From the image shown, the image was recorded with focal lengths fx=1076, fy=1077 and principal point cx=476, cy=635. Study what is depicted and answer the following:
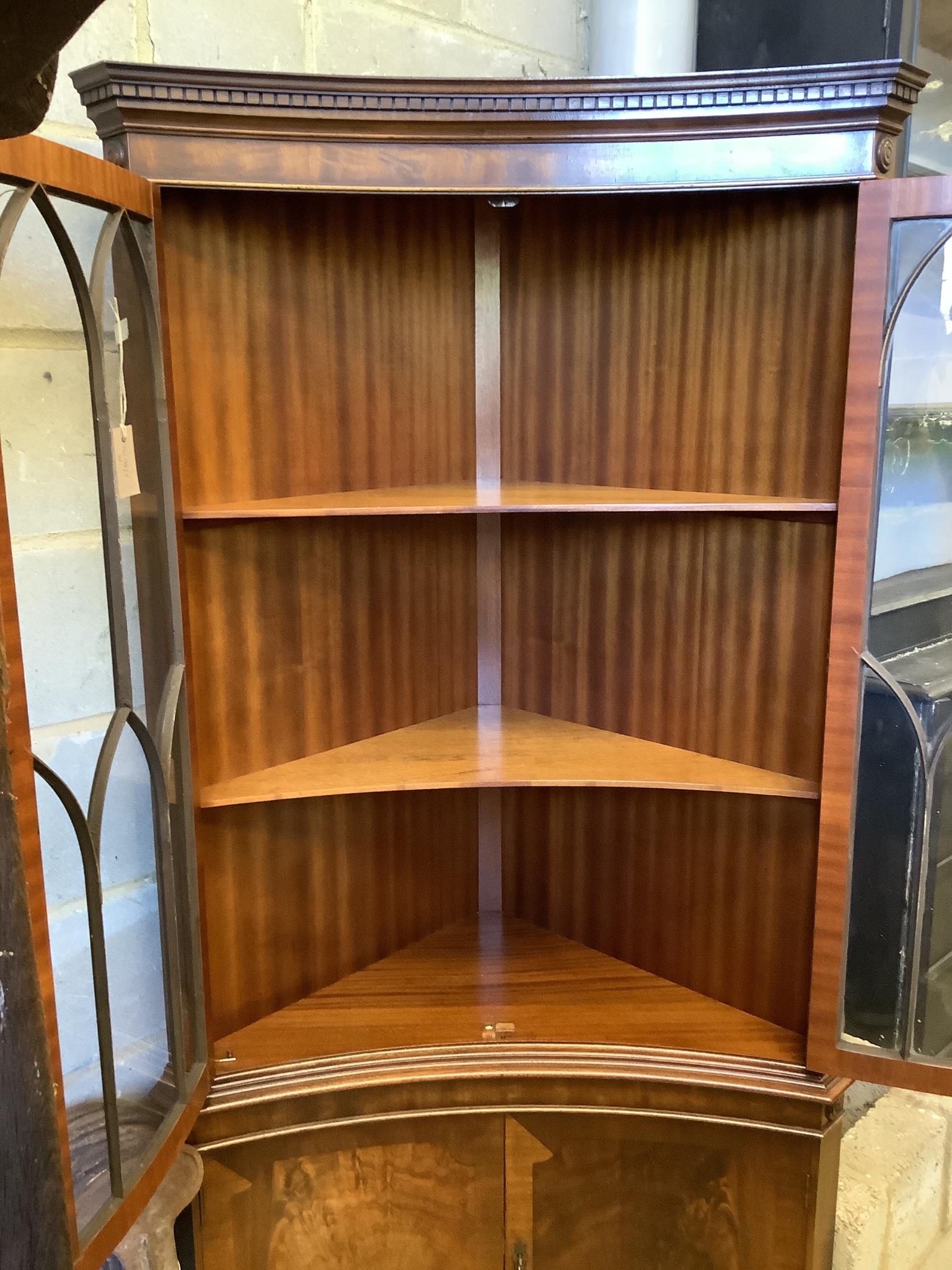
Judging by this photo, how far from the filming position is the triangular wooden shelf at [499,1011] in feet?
5.07

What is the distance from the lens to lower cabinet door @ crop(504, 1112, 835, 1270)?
1.49 metres

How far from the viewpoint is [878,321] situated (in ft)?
4.17

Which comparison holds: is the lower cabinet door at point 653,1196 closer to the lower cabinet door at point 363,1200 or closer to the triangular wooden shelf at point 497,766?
the lower cabinet door at point 363,1200

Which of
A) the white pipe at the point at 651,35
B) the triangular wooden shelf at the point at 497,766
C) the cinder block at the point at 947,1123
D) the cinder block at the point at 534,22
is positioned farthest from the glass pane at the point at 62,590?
the cinder block at the point at 947,1123

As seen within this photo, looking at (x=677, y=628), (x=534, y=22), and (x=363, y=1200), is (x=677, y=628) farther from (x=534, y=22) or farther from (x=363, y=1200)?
(x=534, y=22)

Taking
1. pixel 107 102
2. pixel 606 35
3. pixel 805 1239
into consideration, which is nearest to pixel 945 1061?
pixel 805 1239

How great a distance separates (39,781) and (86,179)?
0.60m

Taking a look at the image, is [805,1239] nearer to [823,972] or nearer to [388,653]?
[823,972]

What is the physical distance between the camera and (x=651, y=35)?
184 cm

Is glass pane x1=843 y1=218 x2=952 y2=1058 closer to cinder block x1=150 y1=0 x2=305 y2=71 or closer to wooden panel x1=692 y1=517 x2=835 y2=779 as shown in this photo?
wooden panel x1=692 y1=517 x2=835 y2=779

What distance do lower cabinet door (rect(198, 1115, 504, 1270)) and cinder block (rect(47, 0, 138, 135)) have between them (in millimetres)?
1368

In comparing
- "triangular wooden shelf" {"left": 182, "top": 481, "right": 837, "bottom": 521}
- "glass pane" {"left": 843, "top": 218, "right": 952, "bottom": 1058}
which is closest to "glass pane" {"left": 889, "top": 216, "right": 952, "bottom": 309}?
"glass pane" {"left": 843, "top": 218, "right": 952, "bottom": 1058}

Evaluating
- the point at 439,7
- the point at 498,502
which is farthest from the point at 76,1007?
the point at 439,7

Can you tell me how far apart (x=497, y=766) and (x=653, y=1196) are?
66cm
